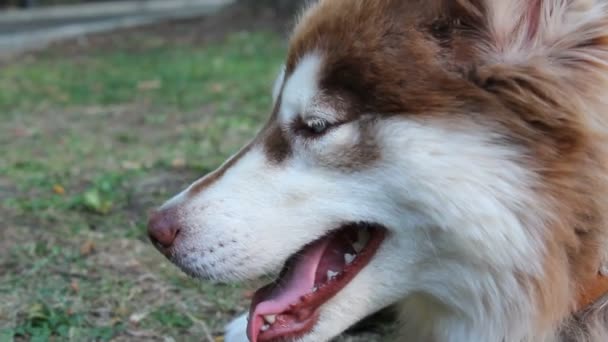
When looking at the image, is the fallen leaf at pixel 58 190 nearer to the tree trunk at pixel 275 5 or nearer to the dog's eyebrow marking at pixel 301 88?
the dog's eyebrow marking at pixel 301 88

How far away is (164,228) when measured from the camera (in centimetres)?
240

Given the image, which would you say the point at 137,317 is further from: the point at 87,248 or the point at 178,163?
the point at 178,163

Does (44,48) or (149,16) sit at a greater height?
(44,48)

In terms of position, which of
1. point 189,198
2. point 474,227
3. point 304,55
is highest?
point 304,55

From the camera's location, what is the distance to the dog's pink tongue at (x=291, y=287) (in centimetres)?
239

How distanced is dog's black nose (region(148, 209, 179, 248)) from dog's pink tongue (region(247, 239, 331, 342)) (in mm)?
325

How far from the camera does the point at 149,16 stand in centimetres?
1997

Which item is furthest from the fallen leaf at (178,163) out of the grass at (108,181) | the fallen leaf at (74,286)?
the fallen leaf at (74,286)

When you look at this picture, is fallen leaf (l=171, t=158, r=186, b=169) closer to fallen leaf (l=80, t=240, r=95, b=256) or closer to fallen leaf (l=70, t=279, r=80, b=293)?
fallen leaf (l=80, t=240, r=95, b=256)

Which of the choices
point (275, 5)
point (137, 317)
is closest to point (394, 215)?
point (137, 317)

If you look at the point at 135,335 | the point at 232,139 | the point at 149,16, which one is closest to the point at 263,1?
the point at 149,16

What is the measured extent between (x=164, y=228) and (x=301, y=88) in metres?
0.58

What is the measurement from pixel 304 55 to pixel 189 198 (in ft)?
1.81

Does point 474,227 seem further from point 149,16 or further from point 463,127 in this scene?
point 149,16
